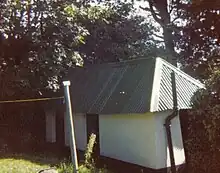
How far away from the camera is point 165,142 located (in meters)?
13.2

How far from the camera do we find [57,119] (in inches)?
764

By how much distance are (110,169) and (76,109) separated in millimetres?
4369

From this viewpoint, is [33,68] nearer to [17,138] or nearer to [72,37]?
[72,37]

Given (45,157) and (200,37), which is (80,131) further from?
(200,37)

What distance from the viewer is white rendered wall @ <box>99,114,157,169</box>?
13133mm

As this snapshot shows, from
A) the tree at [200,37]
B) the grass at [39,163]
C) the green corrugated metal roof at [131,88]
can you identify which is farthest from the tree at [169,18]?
the grass at [39,163]

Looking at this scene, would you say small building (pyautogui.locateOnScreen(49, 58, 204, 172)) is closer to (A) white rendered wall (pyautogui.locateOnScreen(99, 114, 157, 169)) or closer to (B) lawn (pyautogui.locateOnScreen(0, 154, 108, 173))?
(A) white rendered wall (pyautogui.locateOnScreen(99, 114, 157, 169))

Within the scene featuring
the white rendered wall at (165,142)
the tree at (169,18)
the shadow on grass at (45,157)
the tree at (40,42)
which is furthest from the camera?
the tree at (169,18)

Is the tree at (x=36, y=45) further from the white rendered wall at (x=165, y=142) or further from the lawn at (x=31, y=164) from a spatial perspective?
the white rendered wall at (x=165, y=142)

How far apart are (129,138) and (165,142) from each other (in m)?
1.58

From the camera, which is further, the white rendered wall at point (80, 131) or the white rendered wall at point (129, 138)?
the white rendered wall at point (80, 131)

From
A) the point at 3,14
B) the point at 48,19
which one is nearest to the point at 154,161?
the point at 48,19

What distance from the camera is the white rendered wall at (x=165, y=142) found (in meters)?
13.0

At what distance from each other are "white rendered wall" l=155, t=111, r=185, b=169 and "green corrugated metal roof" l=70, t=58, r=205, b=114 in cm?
51
